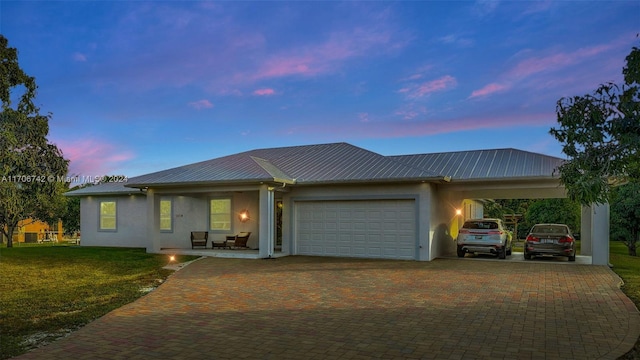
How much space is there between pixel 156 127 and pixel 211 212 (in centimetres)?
498

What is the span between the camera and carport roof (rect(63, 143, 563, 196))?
52.9 ft

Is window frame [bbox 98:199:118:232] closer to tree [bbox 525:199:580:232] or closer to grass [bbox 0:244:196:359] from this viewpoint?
grass [bbox 0:244:196:359]

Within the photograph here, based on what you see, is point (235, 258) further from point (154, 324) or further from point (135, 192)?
point (154, 324)

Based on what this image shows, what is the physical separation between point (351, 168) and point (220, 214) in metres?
6.83

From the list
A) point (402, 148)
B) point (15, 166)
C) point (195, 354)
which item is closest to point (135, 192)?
point (15, 166)

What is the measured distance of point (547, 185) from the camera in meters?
15.8

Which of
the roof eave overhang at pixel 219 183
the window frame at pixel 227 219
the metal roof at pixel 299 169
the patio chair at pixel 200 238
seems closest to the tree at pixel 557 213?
the metal roof at pixel 299 169

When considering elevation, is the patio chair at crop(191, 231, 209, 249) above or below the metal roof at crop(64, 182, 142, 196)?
below

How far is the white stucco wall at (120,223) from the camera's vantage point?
71.3ft

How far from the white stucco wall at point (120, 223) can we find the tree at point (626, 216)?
2312 centimetres

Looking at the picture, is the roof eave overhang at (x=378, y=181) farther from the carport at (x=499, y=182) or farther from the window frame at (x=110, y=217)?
the window frame at (x=110, y=217)

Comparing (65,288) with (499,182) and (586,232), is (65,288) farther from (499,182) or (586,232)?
(586,232)

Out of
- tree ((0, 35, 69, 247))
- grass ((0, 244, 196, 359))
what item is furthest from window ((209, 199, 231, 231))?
tree ((0, 35, 69, 247))

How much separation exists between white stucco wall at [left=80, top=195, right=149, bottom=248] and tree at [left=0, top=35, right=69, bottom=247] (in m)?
7.50
